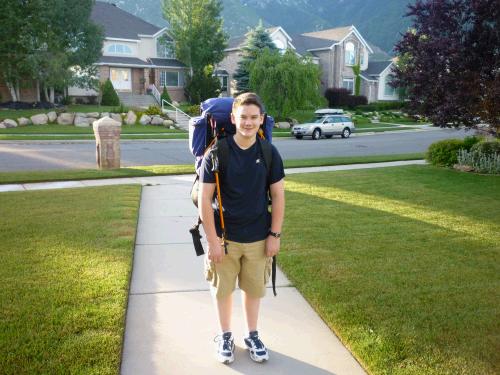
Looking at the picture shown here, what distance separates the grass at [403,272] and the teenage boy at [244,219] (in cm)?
95

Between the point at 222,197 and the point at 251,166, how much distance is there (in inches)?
11.5

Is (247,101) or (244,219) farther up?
(247,101)

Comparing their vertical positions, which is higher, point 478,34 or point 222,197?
point 478,34

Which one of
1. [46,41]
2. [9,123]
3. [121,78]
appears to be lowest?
[9,123]

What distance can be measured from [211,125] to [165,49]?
40.8 meters

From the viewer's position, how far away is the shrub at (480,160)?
12195 millimetres

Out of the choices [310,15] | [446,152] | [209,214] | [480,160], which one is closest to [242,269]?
[209,214]

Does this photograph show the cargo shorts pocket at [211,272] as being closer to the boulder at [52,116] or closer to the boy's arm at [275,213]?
the boy's arm at [275,213]

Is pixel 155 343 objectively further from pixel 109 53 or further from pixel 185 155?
pixel 109 53

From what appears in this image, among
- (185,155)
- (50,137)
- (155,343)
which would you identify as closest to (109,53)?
(50,137)

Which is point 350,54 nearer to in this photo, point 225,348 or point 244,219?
point 244,219

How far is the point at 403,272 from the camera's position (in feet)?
16.4

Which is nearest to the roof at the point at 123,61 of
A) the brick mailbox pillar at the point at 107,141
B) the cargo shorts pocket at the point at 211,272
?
the brick mailbox pillar at the point at 107,141

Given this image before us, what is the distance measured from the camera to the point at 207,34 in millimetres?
39344
